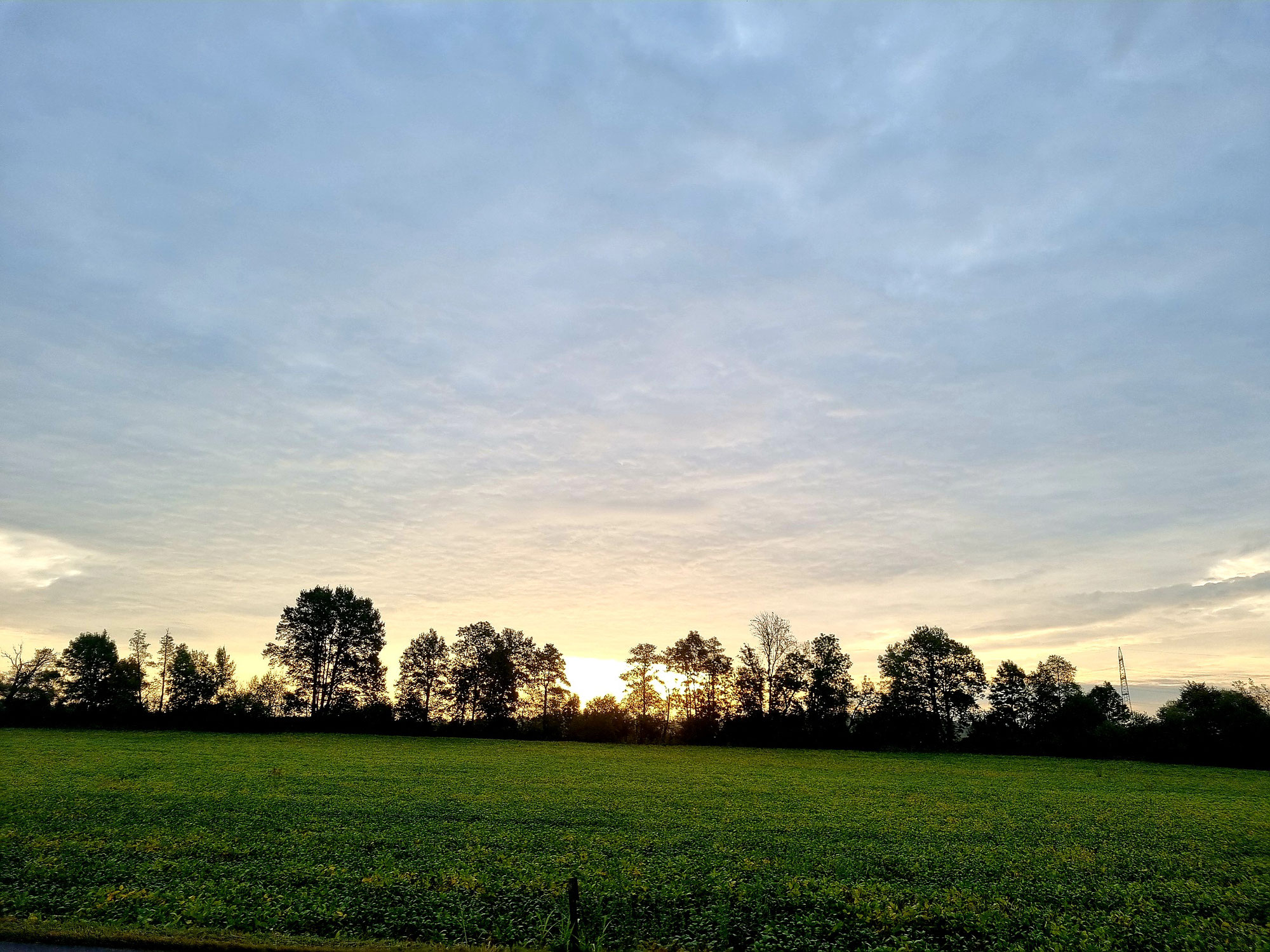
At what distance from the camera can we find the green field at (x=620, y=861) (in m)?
14.8

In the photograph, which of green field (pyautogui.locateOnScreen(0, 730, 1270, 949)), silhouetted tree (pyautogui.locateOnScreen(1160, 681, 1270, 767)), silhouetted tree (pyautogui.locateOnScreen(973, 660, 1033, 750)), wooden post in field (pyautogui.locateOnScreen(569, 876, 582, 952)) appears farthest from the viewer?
silhouetted tree (pyautogui.locateOnScreen(973, 660, 1033, 750))

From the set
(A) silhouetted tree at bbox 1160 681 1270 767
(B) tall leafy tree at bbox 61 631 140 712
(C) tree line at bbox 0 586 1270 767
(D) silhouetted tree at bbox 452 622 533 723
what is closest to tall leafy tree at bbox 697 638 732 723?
(C) tree line at bbox 0 586 1270 767

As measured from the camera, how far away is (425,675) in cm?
9162

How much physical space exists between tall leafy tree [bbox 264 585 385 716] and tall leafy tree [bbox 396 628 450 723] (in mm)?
3528

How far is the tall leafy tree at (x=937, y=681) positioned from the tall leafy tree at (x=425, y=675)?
184ft

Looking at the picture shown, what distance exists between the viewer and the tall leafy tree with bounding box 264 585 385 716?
8656 cm

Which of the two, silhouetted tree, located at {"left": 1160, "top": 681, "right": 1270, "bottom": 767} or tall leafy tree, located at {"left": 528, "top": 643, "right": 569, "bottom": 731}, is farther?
tall leafy tree, located at {"left": 528, "top": 643, "right": 569, "bottom": 731}

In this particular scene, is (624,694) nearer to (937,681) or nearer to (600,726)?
(600,726)

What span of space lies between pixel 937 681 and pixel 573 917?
3434 inches

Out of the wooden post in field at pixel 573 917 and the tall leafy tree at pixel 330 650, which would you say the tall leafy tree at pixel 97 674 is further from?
the wooden post in field at pixel 573 917

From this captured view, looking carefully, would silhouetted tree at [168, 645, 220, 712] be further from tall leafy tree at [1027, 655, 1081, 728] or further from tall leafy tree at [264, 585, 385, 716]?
tall leafy tree at [1027, 655, 1081, 728]

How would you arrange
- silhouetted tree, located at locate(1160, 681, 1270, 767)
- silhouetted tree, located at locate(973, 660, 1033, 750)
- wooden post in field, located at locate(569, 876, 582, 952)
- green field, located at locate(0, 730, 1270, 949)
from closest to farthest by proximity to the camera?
wooden post in field, located at locate(569, 876, 582, 952), green field, located at locate(0, 730, 1270, 949), silhouetted tree, located at locate(1160, 681, 1270, 767), silhouetted tree, located at locate(973, 660, 1033, 750)

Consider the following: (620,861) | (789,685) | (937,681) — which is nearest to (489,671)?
(789,685)

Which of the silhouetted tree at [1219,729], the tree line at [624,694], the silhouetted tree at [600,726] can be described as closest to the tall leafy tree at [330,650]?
the tree line at [624,694]
